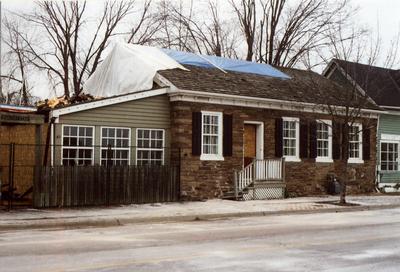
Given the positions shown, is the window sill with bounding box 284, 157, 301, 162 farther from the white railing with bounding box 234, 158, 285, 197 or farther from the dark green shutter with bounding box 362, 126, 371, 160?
the dark green shutter with bounding box 362, 126, 371, 160

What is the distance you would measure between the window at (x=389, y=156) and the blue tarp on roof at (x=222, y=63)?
6514 mm

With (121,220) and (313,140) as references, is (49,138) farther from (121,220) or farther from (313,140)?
(313,140)

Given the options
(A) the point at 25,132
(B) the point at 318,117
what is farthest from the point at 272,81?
(A) the point at 25,132

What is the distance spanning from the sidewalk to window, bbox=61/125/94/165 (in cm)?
203

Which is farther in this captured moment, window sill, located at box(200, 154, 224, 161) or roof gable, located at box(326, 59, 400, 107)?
roof gable, located at box(326, 59, 400, 107)

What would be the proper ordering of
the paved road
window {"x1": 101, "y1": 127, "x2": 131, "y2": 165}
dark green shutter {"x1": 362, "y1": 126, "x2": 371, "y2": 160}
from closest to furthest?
the paved road, window {"x1": 101, "y1": 127, "x2": 131, "y2": 165}, dark green shutter {"x1": 362, "y1": 126, "x2": 371, "y2": 160}

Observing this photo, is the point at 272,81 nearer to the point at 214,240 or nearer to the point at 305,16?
the point at 214,240

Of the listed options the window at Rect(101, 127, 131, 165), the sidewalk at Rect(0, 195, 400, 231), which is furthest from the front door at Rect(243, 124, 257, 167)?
the window at Rect(101, 127, 131, 165)

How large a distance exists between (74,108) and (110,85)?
576 cm

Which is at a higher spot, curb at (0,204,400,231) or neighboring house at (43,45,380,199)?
neighboring house at (43,45,380,199)

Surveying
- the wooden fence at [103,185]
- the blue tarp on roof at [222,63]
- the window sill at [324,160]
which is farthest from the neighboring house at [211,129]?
the wooden fence at [103,185]

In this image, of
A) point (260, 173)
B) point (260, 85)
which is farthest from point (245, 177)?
point (260, 85)

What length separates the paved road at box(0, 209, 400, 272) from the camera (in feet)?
28.8

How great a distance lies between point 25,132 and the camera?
19469 mm
